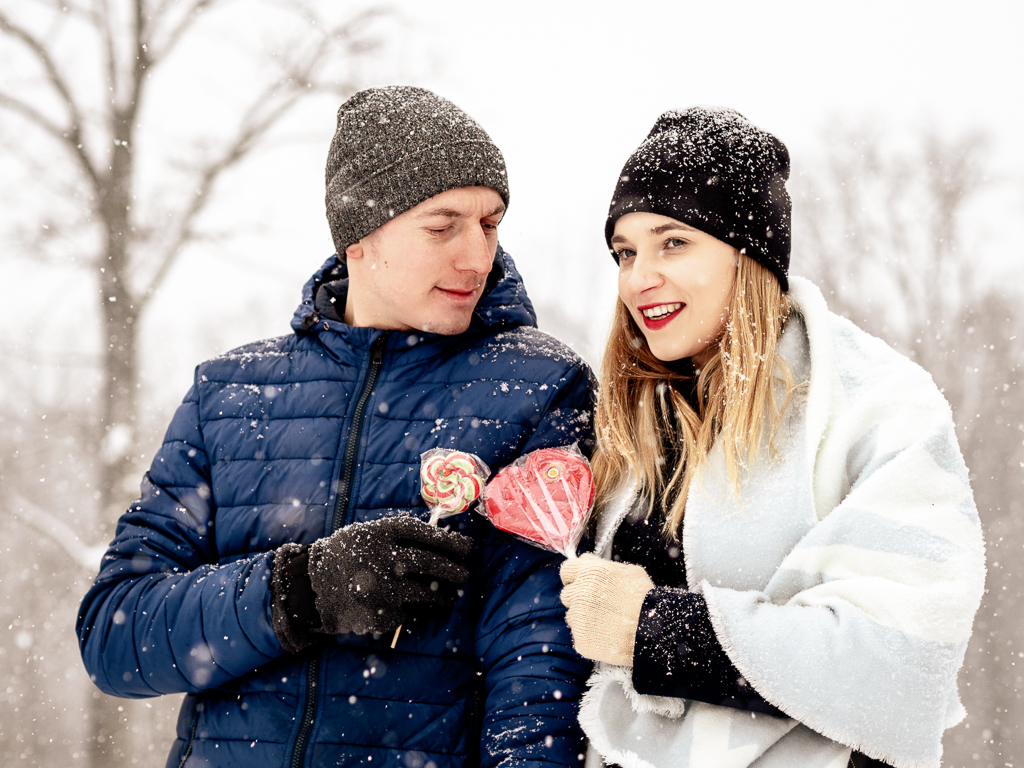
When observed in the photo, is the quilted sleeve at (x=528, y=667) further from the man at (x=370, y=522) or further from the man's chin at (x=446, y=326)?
the man's chin at (x=446, y=326)

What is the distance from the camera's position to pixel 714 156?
7.74 ft

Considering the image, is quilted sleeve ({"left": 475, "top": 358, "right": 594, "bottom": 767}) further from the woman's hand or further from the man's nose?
the man's nose

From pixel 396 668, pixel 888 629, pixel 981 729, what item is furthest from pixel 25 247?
pixel 981 729

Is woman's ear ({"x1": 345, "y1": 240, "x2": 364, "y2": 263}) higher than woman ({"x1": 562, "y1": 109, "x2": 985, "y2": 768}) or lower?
higher

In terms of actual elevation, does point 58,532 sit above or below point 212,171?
below

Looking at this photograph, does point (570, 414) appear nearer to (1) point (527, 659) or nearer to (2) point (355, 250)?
(1) point (527, 659)

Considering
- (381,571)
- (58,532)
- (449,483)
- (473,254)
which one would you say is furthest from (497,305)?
(58,532)

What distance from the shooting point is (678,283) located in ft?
7.54

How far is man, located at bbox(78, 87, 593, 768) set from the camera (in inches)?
82.7

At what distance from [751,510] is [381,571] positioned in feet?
3.25

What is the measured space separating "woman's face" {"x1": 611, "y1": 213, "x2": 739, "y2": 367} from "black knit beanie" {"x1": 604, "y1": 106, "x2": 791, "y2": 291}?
0.14ft

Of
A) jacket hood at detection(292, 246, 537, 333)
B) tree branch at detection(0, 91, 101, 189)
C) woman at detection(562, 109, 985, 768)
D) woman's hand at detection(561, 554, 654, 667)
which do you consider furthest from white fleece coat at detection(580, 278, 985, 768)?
tree branch at detection(0, 91, 101, 189)

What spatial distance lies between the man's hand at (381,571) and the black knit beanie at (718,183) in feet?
3.78

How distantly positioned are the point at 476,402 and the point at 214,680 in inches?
42.2
